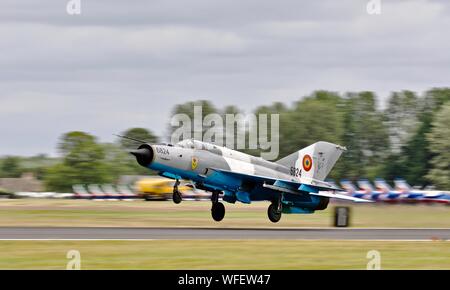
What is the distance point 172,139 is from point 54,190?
77.1 meters

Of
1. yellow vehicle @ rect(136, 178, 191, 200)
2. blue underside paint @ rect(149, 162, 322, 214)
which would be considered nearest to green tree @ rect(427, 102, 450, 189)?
yellow vehicle @ rect(136, 178, 191, 200)

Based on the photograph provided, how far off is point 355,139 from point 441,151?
17048mm

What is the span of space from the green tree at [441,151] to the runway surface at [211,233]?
61866mm

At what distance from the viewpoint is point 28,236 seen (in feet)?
83.2

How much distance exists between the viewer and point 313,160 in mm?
34938

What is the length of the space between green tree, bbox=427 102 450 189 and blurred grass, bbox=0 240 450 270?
223 feet

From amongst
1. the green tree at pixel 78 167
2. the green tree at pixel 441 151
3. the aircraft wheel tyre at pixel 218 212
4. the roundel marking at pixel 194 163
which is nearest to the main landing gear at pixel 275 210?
the aircraft wheel tyre at pixel 218 212

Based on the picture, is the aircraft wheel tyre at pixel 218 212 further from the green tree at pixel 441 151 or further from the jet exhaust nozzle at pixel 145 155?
the green tree at pixel 441 151

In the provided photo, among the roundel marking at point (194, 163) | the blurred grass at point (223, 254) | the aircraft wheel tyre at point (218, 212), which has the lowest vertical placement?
the aircraft wheel tyre at point (218, 212)

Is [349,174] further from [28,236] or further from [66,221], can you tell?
[28,236]

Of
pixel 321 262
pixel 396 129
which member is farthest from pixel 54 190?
pixel 321 262

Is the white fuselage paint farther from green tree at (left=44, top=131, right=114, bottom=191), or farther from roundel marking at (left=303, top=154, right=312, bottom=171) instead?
green tree at (left=44, top=131, right=114, bottom=191)

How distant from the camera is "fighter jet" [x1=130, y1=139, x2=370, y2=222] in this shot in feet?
98.4

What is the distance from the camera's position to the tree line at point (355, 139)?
9125 centimetres
